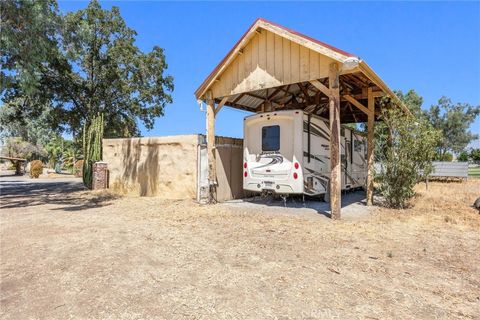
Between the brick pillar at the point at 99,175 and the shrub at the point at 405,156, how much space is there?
1234 centimetres

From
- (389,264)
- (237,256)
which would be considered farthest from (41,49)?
(389,264)

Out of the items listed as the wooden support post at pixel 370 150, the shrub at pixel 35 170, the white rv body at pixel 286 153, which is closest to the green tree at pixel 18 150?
A: the shrub at pixel 35 170

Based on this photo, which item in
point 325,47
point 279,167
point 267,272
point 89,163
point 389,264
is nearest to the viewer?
point 267,272

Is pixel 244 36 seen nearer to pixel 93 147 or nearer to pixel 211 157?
pixel 211 157

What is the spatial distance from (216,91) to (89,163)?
9.35 metres

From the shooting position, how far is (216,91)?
10258 millimetres

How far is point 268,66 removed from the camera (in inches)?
349

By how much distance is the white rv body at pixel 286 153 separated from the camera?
883 cm

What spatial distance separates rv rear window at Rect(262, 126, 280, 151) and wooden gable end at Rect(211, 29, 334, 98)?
1.31 metres

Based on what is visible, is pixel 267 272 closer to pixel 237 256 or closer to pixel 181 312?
pixel 237 256

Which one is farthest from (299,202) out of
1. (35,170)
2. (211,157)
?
(35,170)

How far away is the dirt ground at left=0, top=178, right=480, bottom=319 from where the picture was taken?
3070 millimetres

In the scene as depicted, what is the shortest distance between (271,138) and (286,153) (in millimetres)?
731

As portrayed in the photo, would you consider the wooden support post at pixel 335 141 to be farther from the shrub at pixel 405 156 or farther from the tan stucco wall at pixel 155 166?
the tan stucco wall at pixel 155 166
